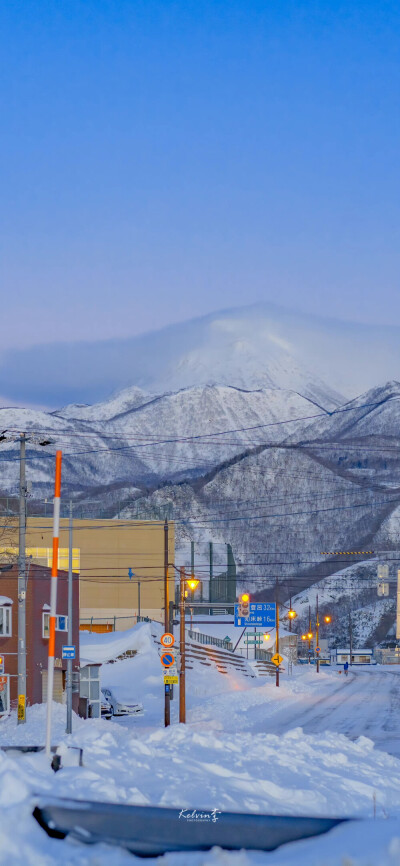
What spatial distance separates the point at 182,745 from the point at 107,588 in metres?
98.1

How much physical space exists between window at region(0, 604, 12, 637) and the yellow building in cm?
6921

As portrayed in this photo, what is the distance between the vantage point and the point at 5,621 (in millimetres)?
47250

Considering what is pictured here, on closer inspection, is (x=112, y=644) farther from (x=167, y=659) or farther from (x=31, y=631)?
(x=167, y=659)

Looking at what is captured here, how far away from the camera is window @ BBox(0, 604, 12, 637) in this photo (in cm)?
4706

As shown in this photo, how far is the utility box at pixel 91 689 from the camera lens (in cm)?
4929

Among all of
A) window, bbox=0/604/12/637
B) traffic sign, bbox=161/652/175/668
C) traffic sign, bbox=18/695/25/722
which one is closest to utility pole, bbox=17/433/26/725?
traffic sign, bbox=18/695/25/722

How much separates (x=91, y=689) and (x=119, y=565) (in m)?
71.5

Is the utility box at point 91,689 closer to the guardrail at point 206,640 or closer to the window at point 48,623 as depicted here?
the window at point 48,623

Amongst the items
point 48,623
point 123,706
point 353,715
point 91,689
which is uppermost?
point 48,623

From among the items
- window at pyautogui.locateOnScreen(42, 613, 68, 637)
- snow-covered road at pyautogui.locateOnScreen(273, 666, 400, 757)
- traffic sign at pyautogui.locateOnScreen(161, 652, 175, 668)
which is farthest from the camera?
window at pyautogui.locateOnScreen(42, 613, 68, 637)

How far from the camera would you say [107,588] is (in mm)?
120375

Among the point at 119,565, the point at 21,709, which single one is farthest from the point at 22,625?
the point at 119,565

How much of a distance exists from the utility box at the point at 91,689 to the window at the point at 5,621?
16.2ft

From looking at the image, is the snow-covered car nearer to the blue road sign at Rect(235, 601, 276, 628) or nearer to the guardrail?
the blue road sign at Rect(235, 601, 276, 628)
